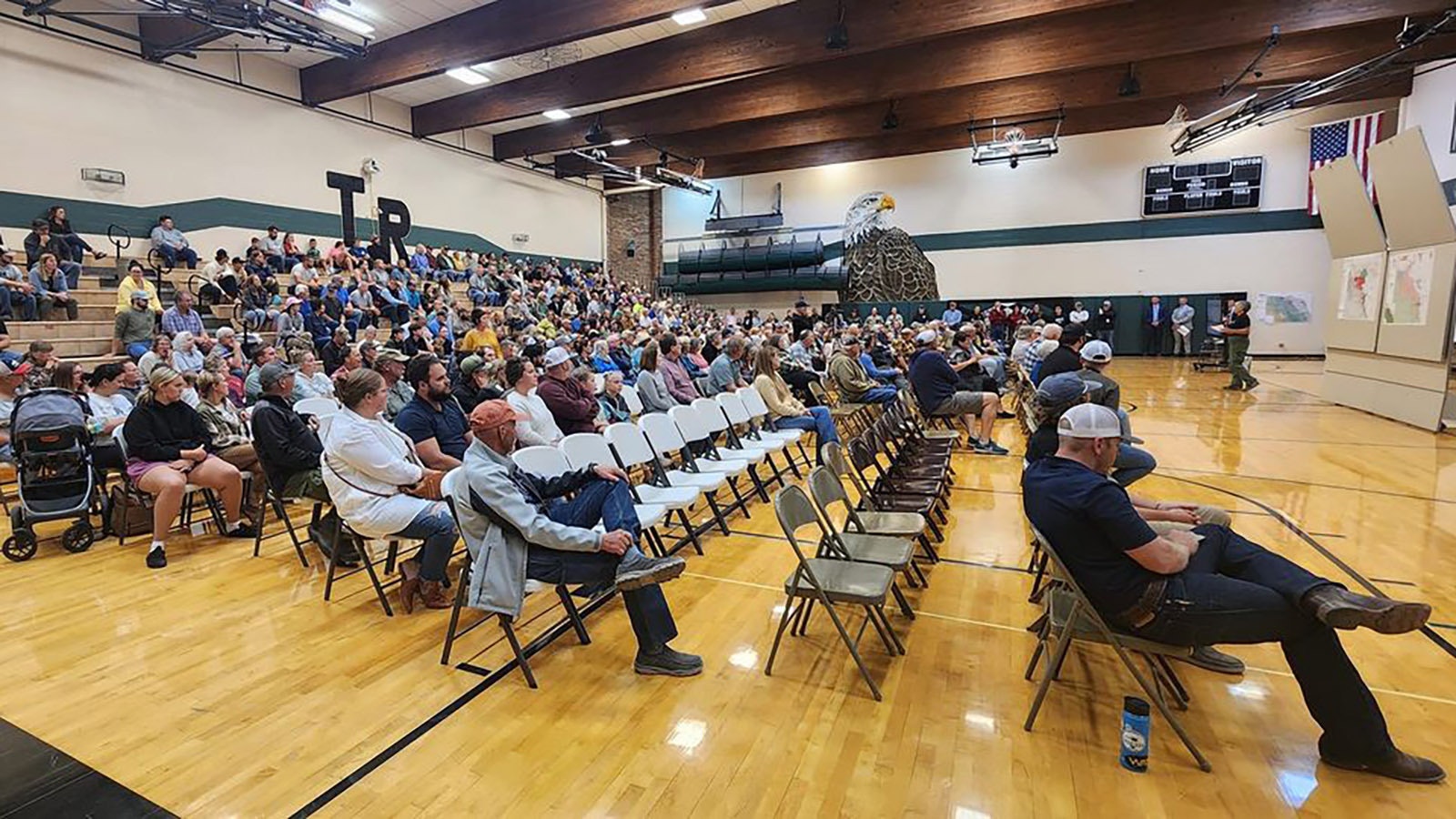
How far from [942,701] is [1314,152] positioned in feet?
64.3

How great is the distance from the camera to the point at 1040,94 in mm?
13133

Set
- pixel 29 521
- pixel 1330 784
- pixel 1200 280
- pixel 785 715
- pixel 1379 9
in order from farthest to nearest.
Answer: pixel 1200 280
pixel 1379 9
pixel 29 521
pixel 785 715
pixel 1330 784

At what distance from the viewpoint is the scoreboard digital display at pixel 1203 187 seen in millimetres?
16406

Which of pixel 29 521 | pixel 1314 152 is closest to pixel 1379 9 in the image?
pixel 1314 152

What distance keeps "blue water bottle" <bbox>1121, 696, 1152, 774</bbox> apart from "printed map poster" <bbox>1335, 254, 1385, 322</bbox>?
9851mm

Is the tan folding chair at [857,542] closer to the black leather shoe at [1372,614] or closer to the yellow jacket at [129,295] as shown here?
the black leather shoe at [1372,614]

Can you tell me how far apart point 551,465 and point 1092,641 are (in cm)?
267

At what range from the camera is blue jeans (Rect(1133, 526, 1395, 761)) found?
217cm

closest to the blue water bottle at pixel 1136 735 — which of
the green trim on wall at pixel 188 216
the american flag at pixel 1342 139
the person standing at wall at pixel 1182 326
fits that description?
the green trim on wall at pixel 188 216

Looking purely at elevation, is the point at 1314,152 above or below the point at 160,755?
above

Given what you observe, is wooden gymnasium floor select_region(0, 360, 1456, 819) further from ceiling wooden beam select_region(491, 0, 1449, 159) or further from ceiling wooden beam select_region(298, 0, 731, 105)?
ceiling wooden beam select_region(491, 0, 1449, 159)

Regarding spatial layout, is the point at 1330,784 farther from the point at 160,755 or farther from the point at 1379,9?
the point at 1379,9

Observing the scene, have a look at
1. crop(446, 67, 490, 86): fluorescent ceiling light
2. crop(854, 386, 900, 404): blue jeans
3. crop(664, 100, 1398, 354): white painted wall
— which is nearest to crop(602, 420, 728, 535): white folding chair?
crop(854, 386, 900, 404): blue jeans

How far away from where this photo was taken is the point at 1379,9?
8.52 metres
